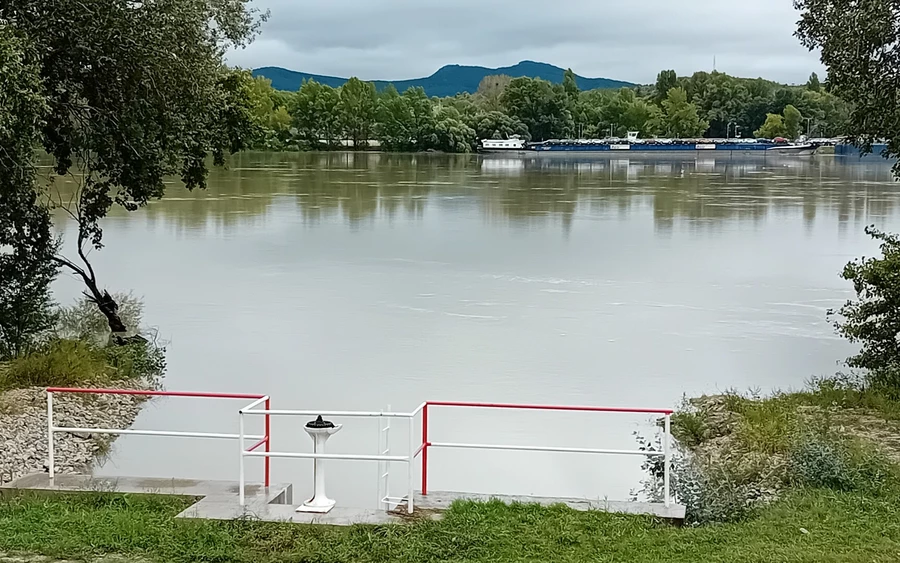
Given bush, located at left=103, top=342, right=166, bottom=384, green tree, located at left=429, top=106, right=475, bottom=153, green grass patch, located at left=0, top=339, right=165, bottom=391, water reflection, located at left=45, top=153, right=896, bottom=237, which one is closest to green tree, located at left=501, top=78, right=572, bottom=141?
green tree, located at left=429, top=106, right=475, bottom=153

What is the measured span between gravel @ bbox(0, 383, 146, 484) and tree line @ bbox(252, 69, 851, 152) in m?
77.6

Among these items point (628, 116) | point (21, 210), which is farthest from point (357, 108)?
point (21, 210)

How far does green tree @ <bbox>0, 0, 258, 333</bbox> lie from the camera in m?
11.7

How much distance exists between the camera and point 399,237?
31.9m

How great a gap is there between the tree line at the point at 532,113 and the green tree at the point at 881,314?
7907 centimetres

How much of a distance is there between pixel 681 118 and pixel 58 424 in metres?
113

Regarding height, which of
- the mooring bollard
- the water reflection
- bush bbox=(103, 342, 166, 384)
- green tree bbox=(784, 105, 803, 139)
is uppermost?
green tree bbox=(784, 105, 803, 139)

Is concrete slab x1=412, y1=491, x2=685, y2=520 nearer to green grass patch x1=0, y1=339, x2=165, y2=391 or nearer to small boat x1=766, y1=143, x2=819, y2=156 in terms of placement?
green grass patch x1=0, y1=339, x2=165, y2=391

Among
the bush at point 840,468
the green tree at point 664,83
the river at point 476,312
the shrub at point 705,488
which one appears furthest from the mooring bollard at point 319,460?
the green tree at point 664,83

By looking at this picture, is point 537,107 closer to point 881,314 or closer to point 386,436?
point 881,314

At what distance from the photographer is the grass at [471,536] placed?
19.1 feet

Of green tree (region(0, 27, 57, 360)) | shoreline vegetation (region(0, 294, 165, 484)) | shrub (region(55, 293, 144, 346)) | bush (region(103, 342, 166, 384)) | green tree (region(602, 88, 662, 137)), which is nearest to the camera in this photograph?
shoreline vegetation (region(0, 294, 165, 484))

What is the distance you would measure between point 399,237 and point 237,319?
13510 millimetres

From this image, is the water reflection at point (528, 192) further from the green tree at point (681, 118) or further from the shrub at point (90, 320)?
the green tree at point (681, 118)
